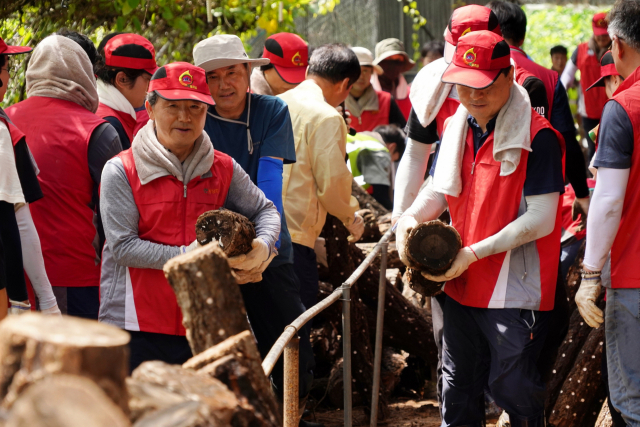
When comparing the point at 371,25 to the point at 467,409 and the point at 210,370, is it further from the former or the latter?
the point at 210,370

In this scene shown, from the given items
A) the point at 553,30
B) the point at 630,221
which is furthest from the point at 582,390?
the point at 553,30

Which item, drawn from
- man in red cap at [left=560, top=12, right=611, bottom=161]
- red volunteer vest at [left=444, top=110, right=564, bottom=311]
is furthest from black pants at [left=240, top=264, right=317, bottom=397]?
man in red cap at [left=560, top=12, right=611, bottom=161]

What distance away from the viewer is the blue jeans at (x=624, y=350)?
3.09 meters

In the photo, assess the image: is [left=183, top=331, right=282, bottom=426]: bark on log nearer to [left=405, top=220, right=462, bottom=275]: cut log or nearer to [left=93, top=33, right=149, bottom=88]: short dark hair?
[left=405, top=220, right=462, bottom=275]: cut log

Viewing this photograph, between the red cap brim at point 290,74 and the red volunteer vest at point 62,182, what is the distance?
1526 millimetres

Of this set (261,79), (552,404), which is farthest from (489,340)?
(261,79)

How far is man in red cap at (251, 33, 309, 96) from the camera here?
4.67 meters

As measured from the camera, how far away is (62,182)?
349 centimetres

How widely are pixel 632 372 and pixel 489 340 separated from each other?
0.59 metres

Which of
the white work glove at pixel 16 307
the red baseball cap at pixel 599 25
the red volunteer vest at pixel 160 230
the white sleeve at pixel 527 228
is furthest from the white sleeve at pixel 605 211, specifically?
the red baseball cap at pixel 599 25

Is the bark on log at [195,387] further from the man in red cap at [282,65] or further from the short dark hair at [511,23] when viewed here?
the short dark hair at [511,23]

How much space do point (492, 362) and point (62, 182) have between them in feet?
6.93

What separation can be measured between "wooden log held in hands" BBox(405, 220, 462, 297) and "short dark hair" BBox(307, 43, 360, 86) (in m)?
1.59

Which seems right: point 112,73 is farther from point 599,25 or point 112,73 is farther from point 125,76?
point 599,25
